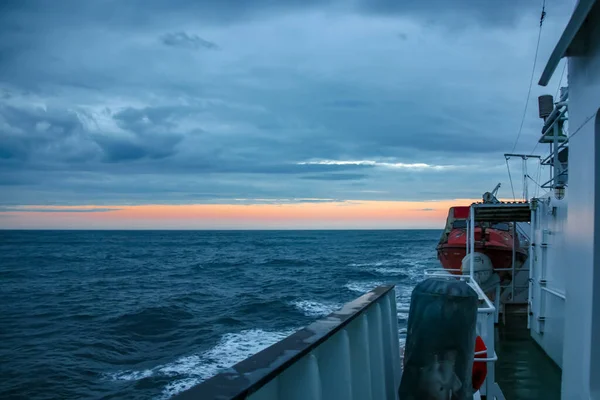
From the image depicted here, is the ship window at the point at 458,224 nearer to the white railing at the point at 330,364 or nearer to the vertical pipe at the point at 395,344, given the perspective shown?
the vertical pipe at the point at 395,344

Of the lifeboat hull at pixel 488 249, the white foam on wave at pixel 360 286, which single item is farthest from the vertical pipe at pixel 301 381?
the white foam on wave at pixel 360 286

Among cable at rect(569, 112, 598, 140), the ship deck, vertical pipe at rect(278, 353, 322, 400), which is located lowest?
the ship deck

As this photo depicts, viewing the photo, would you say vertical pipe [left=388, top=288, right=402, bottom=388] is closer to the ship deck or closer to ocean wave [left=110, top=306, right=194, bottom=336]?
the ship deck

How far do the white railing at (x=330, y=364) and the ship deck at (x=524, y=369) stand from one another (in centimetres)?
493

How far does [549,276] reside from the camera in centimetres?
939

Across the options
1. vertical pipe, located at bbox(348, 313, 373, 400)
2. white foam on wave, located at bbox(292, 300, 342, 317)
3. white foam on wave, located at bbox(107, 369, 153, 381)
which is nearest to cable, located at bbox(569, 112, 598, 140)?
vertical pipe, located at bbox(348, 313, 373, 400)

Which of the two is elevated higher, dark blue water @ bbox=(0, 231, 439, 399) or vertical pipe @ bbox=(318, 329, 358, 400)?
vertical pipe @ bbox=(318, 329, 358, 400)

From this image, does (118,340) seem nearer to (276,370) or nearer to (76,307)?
(76,307)

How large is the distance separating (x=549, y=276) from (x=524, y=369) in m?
1.85

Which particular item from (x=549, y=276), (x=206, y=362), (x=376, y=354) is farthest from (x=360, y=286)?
(x=376, y=354)

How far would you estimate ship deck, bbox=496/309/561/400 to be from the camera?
7957 mm

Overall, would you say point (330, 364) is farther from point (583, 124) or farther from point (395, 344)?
point (583, 124)

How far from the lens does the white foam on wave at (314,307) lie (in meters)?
20.9

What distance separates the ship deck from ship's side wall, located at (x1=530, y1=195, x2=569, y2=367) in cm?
25
